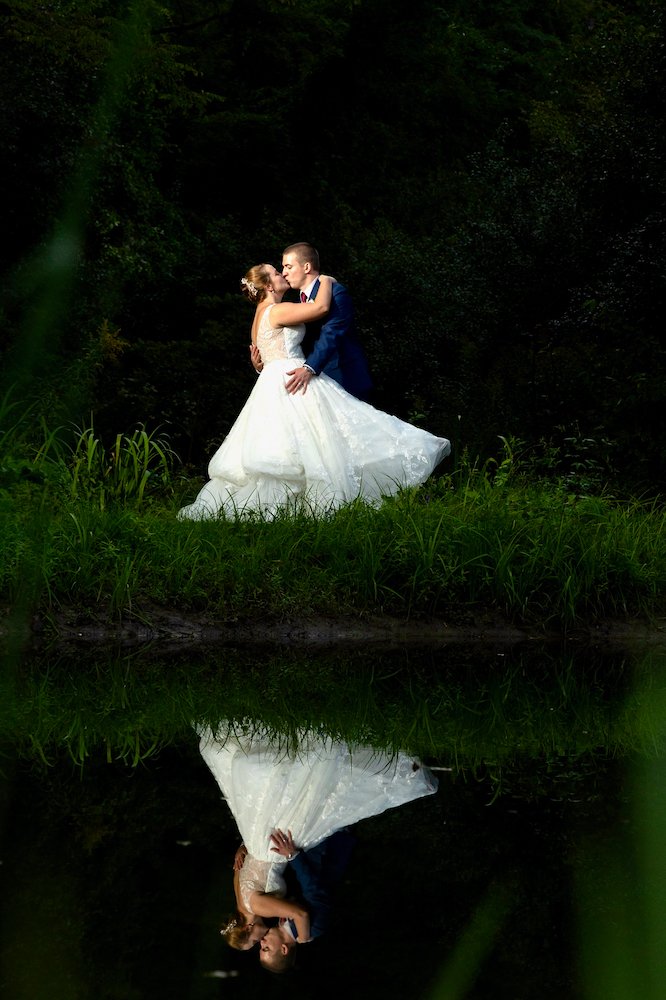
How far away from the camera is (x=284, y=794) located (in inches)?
150

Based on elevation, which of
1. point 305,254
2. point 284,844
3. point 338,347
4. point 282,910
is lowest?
point 284,844

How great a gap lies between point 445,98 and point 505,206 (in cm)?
936

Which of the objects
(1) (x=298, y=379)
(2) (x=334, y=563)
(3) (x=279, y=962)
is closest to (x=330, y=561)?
(2) (x=334, y=563)

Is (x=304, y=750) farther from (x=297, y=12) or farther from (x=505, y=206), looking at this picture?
(x=297, y=12)

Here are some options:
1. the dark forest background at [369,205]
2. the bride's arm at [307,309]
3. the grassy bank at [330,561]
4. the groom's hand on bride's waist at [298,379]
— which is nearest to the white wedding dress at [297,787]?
the grassy bank at [330,561]

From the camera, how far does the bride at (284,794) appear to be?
9.37 feet

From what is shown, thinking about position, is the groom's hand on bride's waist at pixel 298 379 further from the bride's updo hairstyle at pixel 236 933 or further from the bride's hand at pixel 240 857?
the bride's updo hairstyle at pixel 236 933

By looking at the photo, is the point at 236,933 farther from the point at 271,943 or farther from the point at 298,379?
the point at 298,379

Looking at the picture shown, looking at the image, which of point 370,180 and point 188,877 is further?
point 370,180

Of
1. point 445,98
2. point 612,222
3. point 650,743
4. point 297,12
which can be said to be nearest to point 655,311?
point 612,222

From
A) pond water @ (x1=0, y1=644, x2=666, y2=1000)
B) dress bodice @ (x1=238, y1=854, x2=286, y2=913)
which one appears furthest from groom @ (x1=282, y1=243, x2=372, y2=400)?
dress bodice @ (x1=238, y1=854, x2=286, y2=913)

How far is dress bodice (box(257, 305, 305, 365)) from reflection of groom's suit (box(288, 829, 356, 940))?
5.56m

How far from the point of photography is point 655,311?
11.8 m

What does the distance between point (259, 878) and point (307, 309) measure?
19.3 ft
